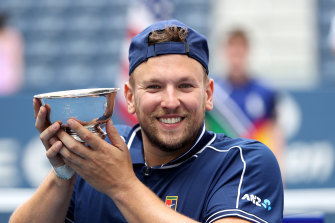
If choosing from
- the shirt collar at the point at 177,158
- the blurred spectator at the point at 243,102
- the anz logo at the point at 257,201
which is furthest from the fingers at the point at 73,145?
the blurred spectator at the point at 243,102

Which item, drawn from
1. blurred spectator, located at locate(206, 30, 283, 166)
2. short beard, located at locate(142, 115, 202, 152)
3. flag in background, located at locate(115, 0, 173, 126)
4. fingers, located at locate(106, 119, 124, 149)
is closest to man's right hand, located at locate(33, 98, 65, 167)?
fingers, located at locate(106, 119, 124, 149)

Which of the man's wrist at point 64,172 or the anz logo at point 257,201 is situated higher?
the man's wrist at point 64,172

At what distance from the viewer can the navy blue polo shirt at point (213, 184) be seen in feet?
5.99

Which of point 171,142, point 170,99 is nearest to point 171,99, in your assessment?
point 170,99

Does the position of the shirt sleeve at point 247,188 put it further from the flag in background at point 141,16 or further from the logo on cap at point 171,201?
the flag in background at point 141,16

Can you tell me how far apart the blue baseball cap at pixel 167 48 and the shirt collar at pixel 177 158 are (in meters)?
0.25

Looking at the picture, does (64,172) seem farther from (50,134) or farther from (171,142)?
(171,142)

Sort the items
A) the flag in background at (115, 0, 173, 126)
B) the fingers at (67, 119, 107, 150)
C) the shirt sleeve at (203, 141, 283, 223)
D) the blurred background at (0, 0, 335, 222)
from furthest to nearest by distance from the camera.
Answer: the flag in background at (115, 0, 173, 126)
the blurred background at (0, 0, 335, 222)
the shirt sleeve at (203, 141, 283, 223)
the fingers at (67, 119, 107, 150)

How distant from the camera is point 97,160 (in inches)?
68.0

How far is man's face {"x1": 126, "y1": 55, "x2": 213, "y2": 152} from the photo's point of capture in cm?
191

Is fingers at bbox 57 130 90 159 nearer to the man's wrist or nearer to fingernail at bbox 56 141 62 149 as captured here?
fingernail at bbox 56 141 62 149

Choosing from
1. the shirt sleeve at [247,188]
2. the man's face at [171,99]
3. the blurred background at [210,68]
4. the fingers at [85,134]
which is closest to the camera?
the fingers at [85,134]

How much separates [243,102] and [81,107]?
3255 mm

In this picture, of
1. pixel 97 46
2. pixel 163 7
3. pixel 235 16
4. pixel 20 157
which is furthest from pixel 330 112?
pixel 97 46
